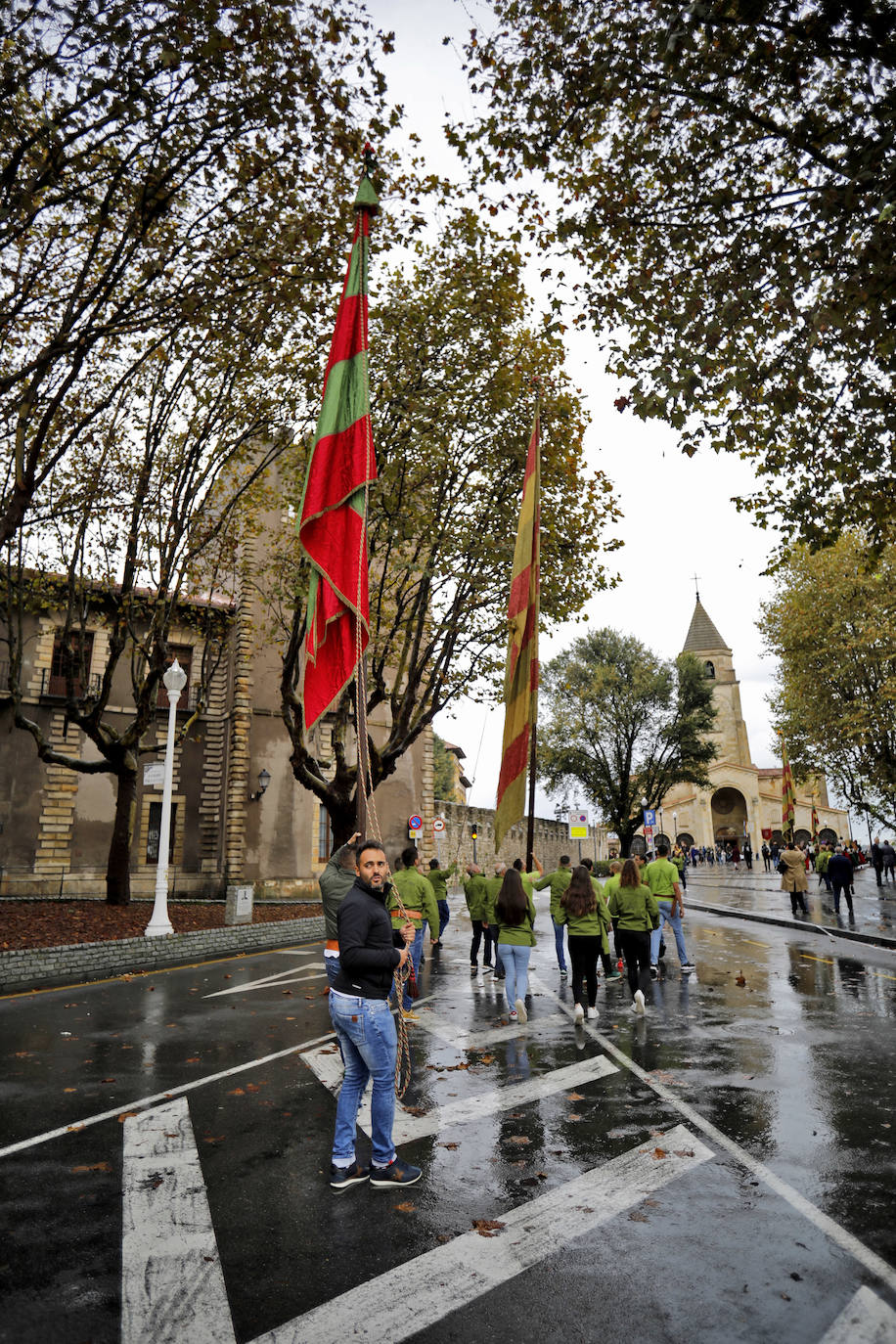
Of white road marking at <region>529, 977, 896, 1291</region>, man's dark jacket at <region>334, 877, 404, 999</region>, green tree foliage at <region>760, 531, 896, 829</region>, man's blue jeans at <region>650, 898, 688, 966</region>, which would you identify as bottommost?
white road marking at <region>529, 977, 896, 1291</region>

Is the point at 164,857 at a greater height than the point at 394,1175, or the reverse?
the point at 164,857

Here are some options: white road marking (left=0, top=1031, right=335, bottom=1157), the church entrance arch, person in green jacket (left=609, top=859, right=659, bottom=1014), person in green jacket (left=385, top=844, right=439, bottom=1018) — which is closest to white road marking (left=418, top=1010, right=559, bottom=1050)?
person in green jacket (left=385, top=844, right=439, bottom=1018)

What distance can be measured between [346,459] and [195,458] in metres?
10.5

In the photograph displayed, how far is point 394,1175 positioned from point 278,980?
29.1 ft

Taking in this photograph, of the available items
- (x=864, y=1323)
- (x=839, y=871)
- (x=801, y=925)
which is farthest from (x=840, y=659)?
(x=864, y=1323)

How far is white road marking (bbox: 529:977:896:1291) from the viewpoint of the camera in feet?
12.4

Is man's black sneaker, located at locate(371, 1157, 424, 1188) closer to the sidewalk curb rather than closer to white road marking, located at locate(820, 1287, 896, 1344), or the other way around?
white road marking, located at locate(820, 1287, 896, 1344)

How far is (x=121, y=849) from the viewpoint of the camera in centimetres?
2173

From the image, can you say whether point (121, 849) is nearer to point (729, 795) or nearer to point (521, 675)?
point (521, 675)

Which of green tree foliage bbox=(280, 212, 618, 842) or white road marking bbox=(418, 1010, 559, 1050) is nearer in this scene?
white road marking bbox=(418, 1010, 559, 1050)

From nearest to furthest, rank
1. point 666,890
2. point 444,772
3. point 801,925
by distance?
1. point 666,890
2. point 801,925
3. point 444,772

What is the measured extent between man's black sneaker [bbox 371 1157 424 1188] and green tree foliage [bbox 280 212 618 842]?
37.2 ft

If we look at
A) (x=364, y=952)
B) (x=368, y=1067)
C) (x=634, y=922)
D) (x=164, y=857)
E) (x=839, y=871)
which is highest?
(x=164, y=857)

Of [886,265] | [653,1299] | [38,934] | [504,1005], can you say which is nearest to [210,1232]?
[653,1299]
